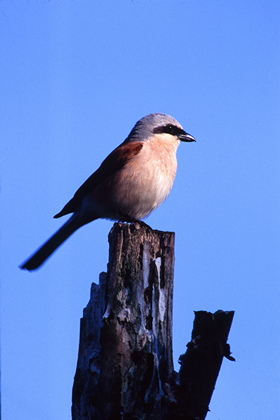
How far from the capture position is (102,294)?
3576 millimetres

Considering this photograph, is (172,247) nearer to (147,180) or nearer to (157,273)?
(157,273)

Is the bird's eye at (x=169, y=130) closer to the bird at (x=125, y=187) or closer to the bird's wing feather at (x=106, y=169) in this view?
the bird at (x=125, y=187)

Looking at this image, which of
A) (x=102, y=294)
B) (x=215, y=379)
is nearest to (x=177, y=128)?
(x=102, y=294)

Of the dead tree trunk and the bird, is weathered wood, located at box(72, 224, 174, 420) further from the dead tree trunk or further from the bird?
the bird

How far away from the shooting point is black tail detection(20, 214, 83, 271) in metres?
5.27

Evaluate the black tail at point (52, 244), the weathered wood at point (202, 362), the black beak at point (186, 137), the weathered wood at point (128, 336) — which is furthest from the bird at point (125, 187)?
the weathered wood at point (202, 362)

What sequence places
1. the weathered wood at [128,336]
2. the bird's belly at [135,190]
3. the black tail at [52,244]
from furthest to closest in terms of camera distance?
the bird's belly at [135,190] → the black tail at [52,244] → the weathered wood at [128,336]

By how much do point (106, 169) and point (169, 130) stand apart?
97 centimetres

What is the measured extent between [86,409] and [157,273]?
965 millimetres

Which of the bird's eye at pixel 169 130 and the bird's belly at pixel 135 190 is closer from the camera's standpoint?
the bird's belly at pixel 135 190

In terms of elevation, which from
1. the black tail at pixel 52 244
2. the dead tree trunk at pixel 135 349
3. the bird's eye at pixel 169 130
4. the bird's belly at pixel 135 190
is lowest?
the dead tree trunk at pixel 135 349

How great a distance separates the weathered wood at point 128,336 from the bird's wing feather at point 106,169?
190 centimetres

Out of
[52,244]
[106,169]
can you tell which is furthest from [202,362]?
[106,169]

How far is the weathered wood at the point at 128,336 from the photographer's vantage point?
3172mm
